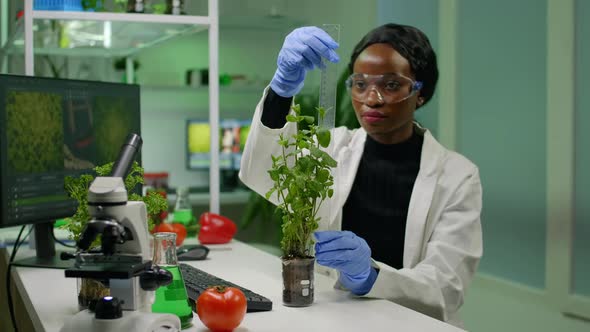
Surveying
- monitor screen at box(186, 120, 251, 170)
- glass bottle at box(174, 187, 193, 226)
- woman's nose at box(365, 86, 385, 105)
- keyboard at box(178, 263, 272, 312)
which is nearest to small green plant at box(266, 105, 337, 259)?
keyboard at box(178, 263, 272, 312)

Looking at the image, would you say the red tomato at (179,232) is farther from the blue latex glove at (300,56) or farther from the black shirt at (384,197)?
the blue latex glove at (300,56)

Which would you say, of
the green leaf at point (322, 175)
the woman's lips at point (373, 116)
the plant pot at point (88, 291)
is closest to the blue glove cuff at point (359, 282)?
the green leaf at point (322, 175)

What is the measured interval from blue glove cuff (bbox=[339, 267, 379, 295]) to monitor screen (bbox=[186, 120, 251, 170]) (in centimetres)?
387

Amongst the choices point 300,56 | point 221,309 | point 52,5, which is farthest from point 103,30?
point 221,309

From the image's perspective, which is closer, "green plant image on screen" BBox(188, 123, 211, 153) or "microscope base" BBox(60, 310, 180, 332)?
"microscope base" BBox(60, 310, 180, 332)

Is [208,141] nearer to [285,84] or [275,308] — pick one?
[285,84]

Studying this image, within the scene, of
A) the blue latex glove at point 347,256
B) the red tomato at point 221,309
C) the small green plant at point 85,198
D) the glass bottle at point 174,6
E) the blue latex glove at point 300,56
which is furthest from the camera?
the glass bottle at point 174,6

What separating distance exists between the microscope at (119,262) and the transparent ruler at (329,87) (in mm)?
512

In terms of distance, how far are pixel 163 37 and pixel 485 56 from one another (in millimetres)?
1573

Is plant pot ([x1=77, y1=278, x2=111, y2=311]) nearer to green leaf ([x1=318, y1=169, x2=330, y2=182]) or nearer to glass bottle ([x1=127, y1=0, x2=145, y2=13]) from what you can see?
green leaf ([x1=318, y1=169, x2=330, y2=182])

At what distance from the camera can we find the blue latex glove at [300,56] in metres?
1.64

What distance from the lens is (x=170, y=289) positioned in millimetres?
1254

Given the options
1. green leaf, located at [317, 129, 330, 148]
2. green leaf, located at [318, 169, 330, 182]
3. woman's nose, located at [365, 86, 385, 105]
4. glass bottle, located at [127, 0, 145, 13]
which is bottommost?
green leaf, located at [318, 169, 330, 182]

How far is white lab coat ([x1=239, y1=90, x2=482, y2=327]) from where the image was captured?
5.62 feet
